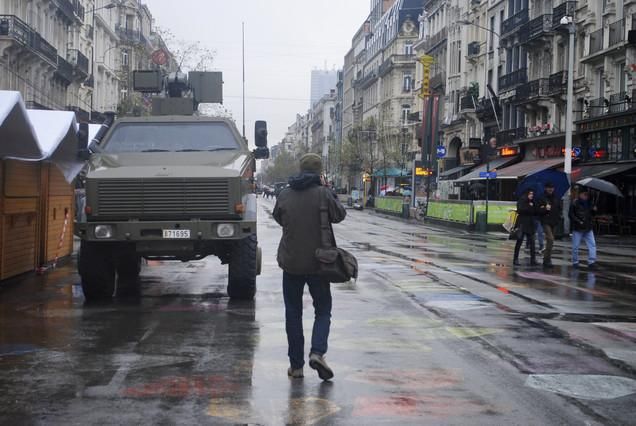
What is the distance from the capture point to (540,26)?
46.8m

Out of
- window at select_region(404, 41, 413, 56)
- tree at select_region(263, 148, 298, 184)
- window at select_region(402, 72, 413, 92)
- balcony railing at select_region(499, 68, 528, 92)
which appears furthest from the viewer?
tree at select_region(263, 148, 298, 184)

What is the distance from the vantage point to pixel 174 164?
453 inches

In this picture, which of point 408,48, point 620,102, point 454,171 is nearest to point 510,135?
Result: point 454,171

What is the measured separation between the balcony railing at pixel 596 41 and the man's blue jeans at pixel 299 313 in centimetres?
3594

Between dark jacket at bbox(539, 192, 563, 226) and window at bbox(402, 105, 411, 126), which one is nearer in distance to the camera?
dark jacket at bbox(539, 192, 563, 226)

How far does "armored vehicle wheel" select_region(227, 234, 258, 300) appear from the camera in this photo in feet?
37.6

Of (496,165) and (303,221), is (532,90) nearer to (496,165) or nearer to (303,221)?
(496,165)

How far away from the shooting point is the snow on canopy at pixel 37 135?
11.5 meters

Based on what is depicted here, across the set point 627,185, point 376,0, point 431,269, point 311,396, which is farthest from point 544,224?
point 376,0

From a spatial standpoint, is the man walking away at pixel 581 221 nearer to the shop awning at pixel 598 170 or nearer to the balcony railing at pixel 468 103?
the shop awning at pixel 598 170

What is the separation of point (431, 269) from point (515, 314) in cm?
614

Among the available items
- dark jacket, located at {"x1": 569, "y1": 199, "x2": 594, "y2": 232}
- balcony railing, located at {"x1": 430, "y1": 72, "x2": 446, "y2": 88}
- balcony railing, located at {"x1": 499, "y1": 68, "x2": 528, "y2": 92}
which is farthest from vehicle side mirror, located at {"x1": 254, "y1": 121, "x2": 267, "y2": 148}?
balcony railing, located at {"x1": 430, "y1": 72, "x2": 446, "y2": 88}

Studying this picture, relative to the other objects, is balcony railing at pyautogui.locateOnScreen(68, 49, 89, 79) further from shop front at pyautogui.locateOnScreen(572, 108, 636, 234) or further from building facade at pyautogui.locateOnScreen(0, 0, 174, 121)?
shop front at pyautogui.locateOnScreen(572, 108, 636, 234)

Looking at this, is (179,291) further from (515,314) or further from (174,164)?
(515,314)
